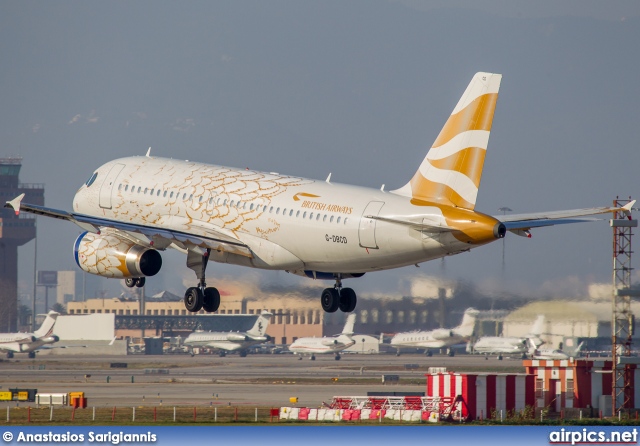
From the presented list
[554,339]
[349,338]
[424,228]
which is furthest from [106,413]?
[349,338]

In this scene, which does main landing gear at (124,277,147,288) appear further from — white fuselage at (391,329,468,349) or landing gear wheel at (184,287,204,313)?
white fuselage at (391,329,468,349)

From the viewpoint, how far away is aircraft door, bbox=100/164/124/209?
6744 cm

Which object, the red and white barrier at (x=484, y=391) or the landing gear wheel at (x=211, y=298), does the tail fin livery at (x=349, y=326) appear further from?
the landing gear wheel at (x=211, y=298)

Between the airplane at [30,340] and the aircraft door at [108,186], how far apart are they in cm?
9423

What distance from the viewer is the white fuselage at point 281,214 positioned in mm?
54656

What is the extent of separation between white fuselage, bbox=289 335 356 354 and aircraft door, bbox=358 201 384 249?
3945 inches

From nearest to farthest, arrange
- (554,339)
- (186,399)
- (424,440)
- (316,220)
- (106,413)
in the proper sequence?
(316,220), (424,440), (106,413), (186,399), (554,339)

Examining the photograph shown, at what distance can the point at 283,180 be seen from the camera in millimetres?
61375

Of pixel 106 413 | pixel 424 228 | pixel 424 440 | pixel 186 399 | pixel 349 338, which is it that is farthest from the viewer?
pixel 349 338

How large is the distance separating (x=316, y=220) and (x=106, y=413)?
25.7 meters

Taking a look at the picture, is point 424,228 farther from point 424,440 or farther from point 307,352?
→ point 307,352

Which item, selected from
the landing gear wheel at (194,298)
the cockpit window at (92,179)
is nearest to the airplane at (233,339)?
the cockpit window at (92,179)

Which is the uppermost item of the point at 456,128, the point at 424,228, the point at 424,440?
the point at 456,128

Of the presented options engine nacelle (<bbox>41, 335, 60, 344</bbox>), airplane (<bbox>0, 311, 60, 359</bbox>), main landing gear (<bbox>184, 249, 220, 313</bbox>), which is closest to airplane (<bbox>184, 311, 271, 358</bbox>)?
engine nacelle (<bbox>41, 335, 60, 344</bbox>)
